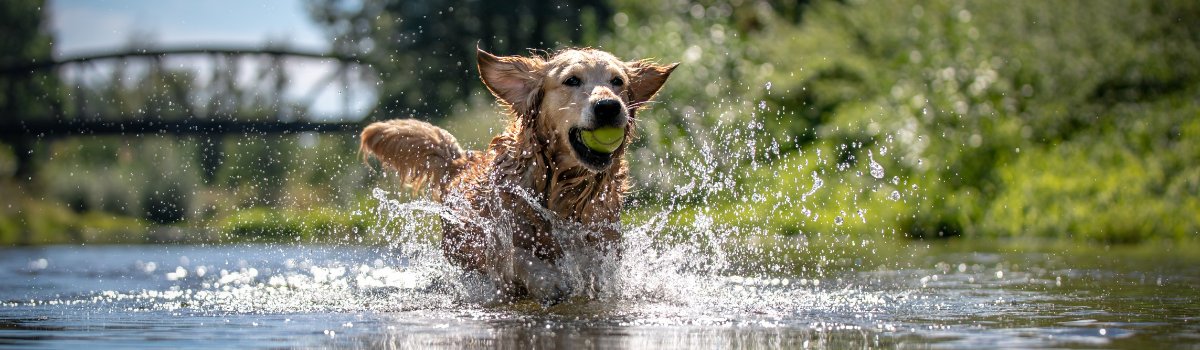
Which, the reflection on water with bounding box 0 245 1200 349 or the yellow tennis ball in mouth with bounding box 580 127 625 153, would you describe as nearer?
the reflection on water with bounding box 0 245 1200 349

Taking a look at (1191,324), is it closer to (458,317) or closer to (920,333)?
(920,333)

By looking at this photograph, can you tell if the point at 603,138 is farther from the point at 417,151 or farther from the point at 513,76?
the point at 417,151

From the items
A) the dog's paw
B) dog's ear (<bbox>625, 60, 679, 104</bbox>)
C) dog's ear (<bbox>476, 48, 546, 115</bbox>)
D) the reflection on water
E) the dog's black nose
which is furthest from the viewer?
dog's ear (<bbox>625, 60, 679, 104</bbox>)

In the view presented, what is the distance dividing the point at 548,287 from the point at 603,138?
2.71 feet

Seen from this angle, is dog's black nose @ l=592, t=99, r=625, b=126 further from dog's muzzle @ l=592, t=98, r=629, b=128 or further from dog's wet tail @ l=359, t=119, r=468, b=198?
dog's wet tail @ l=359, t=119, r=468, b=198

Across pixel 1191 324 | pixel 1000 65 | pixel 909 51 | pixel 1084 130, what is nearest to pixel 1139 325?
pixel 1191 324

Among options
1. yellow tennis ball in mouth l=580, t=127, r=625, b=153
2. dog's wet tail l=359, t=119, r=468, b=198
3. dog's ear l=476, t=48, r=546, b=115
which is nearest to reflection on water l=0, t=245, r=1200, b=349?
dog's wet tail l=359, t=119, r=468, b=198

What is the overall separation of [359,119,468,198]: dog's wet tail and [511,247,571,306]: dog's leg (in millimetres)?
1706

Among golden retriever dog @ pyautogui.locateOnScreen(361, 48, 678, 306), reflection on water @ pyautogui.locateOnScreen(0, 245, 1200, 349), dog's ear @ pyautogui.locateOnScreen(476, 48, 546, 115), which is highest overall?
dog's ear @ pyautogui.locateOnScreen(476, 48, 546, 115)

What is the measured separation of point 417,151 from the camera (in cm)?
729

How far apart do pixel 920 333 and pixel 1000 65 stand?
1466 centimetres

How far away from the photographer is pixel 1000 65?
695 inches

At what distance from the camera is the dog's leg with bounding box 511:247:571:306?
518cm

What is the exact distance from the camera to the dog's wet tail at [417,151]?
7164 millimetres
